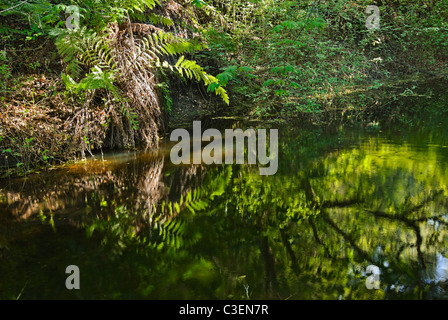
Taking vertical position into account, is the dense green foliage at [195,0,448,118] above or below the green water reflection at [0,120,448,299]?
above

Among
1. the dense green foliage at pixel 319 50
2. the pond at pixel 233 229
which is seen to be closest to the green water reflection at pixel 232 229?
the pond at pixel 233 229

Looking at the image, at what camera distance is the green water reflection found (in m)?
1.94

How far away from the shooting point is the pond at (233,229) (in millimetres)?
1936

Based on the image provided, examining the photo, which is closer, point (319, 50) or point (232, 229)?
point (232, 229)

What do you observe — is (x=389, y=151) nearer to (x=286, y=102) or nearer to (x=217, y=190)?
(x=217, y=190)

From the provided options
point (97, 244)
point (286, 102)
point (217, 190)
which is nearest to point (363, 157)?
point (217, 190)

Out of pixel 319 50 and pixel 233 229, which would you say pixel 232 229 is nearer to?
pixel 233 229

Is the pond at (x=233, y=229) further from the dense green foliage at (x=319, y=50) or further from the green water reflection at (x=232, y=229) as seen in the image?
the dense green foliage at (x=319, y=50)

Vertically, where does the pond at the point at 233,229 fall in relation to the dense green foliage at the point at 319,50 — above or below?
below

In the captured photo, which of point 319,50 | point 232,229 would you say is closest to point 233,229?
point 232,229

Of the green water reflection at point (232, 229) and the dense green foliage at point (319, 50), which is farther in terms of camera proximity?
the dense green foliage at point (319, 50)

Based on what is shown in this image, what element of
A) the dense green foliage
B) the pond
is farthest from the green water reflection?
the dense green foliage

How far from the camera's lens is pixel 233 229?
102 inches

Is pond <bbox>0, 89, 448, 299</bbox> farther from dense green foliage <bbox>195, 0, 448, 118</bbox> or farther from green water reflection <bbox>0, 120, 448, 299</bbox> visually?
dense green foliage <bbox>195, 0, 448, 118</bbox>
